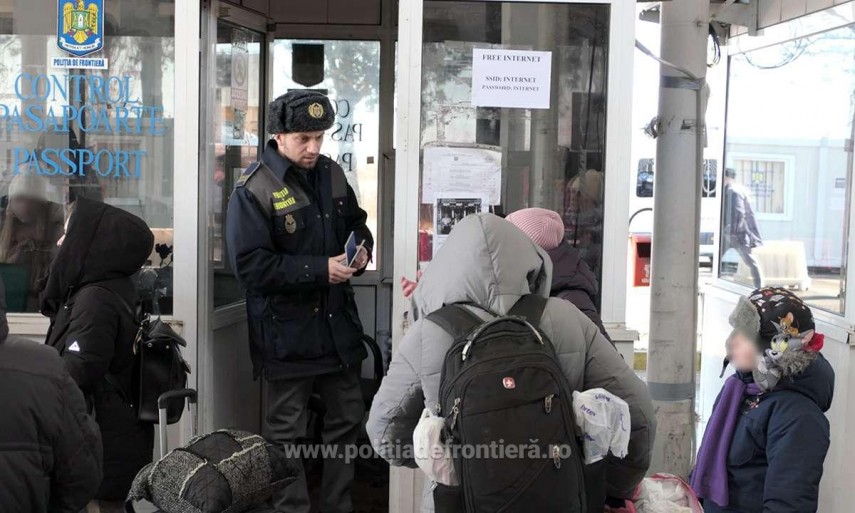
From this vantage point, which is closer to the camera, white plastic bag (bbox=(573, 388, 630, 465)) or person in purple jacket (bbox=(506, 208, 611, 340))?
white plastic bag (bbox=(573, 388, 630, 465))

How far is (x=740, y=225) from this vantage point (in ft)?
21.7

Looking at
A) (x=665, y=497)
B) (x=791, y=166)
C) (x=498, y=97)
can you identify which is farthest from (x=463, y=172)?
(x=791, y=166)

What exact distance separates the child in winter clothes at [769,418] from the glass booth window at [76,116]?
249 centimetres

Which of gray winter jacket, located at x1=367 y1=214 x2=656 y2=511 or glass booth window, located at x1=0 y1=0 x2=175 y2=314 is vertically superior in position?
glass booth window, located at x1=0 y1=0 x2=175 y2=314

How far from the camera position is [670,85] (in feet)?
17.8

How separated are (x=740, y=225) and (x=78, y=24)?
428cm

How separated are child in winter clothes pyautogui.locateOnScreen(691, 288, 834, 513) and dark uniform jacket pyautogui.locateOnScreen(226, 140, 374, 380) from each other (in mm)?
1691

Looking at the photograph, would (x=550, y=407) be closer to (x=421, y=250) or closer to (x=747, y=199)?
(x=421, y=250)

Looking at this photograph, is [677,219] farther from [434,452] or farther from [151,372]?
[434,452]

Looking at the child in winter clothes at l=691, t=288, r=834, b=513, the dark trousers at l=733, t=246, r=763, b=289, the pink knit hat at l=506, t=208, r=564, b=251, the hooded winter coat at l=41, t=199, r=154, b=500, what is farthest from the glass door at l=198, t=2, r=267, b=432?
the dark trousers at l=733, t=246, r=763, b=289

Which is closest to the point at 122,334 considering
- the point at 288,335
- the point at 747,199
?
the point at 288,335

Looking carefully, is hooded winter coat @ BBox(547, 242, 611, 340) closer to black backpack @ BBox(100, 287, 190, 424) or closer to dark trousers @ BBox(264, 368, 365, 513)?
dark trousers @ BBox(264, 368, 365, 513)

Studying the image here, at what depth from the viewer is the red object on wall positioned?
13359 mm

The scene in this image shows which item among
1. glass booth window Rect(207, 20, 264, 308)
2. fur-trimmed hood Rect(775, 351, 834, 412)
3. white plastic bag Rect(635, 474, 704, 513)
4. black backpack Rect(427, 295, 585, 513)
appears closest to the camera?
black backpack Rect(427, 295, 585, 513)
